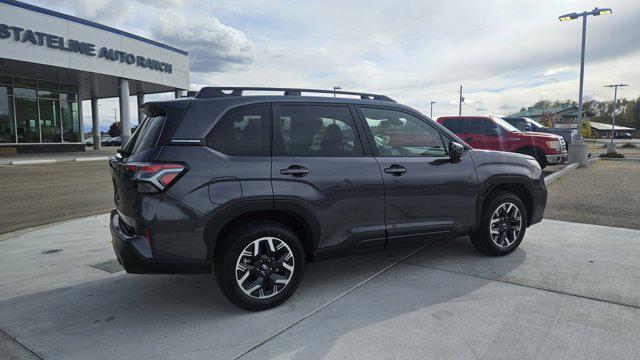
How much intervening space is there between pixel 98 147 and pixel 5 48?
15.9 m

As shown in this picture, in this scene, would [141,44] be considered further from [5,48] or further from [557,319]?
[557,319]

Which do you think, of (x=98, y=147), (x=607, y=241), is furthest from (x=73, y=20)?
(x=607, y=241)

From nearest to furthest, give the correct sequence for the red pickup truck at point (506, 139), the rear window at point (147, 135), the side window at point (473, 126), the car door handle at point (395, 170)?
the rear window at point (147, 135) → the car door handle at point (395, 170) → the red pickup truck at point (506, 139) → the side window at point (473, 126)

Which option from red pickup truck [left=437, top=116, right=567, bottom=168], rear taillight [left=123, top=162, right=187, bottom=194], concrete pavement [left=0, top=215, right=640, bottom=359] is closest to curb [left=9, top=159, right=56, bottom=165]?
concrete pavement [left=0, top=215, right=640, bottom=359]

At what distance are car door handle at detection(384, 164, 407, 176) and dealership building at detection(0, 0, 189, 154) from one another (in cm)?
2260

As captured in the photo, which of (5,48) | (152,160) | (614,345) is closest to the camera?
(614,345)

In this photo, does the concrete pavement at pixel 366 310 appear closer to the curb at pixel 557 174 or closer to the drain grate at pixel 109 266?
the drain grate at pixel 109 266

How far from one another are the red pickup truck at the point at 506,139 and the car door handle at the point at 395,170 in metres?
9.58

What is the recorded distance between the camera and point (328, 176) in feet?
12.1

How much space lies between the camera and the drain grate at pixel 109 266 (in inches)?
185

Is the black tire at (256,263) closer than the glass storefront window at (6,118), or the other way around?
the black tire at (256,263)

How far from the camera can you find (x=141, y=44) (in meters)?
27.2

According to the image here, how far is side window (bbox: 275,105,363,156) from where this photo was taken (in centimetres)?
368

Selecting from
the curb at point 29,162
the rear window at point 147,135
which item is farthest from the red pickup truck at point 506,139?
the curb at point 29,162
